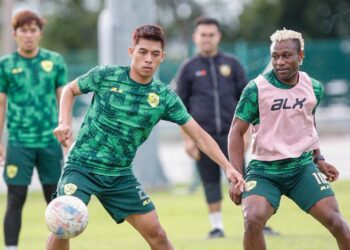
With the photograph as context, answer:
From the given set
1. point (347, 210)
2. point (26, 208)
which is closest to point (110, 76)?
point (347, 210)

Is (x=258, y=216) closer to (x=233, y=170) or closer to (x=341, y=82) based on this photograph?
(x=233, y=170)

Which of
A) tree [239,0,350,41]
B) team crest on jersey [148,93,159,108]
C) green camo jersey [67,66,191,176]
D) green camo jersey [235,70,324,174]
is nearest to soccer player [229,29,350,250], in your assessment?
green camo jersey [235,70,324,174]

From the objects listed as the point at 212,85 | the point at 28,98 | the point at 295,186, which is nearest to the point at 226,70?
the point at 212,85

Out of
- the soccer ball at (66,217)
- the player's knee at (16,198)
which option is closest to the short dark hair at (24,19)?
the player's knee at (16,198)

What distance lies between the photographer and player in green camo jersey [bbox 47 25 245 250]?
25.6 feet

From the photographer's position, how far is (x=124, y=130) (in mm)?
7863

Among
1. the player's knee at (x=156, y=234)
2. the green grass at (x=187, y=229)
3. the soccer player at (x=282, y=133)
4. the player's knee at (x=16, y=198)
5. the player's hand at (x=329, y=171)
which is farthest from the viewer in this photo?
the green grass at (x=187, y=229)

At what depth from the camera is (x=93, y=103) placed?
314 inches

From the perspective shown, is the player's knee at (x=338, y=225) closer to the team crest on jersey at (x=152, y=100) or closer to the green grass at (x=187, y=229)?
the team crest on jersey at (x=152, y=100)

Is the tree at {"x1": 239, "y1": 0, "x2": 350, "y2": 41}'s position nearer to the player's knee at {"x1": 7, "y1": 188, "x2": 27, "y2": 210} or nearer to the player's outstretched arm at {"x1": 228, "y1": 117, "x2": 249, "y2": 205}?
the player's knee at {"x1": 7, "y1": 188, "x2": 27, "y2": 210}

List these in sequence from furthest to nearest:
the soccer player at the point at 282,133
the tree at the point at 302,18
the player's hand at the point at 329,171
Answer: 1. the tree at the point at 302,18
2. the player's hand at the point at 329,171
3. the soccer player at the point at 282,133

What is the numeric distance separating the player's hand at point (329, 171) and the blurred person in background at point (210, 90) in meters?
3.34

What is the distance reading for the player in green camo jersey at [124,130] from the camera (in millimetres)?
7816

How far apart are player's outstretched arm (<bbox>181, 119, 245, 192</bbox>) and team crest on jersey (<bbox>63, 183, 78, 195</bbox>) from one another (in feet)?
3.28
